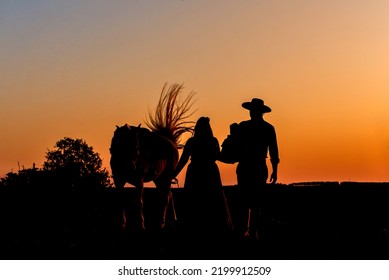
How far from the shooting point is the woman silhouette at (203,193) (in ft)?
45.5

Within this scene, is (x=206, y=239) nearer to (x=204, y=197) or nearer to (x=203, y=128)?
(x=204, y=197)

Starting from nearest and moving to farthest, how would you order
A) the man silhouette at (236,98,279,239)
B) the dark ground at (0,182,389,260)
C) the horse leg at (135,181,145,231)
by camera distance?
the dark ground at (0,182,389,260) → the man silhouette at (236,98,279,239) → the horse leg at (135,181,145,231)

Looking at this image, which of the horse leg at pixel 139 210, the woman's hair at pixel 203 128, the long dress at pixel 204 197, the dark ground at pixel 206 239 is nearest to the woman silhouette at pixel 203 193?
the long dress at pixel 204 197

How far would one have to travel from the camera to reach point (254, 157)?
13914mm

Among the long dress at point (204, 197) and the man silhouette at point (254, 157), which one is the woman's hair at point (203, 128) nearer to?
the long dress at point (204, 197)

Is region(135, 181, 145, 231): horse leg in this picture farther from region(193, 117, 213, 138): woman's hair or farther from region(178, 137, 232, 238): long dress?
region(193, 117, 213, 138): woman's hair

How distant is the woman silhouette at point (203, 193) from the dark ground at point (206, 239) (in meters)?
0.26

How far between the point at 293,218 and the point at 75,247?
25.2 ft

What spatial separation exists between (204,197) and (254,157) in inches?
46.5

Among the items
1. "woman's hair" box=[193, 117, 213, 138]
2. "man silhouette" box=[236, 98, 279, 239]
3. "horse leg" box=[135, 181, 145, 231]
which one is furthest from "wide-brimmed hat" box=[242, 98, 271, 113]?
"horse leg" box=[135, 181, 145, 231]

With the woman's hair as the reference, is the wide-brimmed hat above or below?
above

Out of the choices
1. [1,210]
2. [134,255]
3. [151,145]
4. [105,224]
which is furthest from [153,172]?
[134,255]

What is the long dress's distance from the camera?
45.6 feet

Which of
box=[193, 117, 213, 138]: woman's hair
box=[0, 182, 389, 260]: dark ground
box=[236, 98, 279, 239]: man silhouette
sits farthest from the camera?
box=[236, 98, 279, 239]: man silhouette
